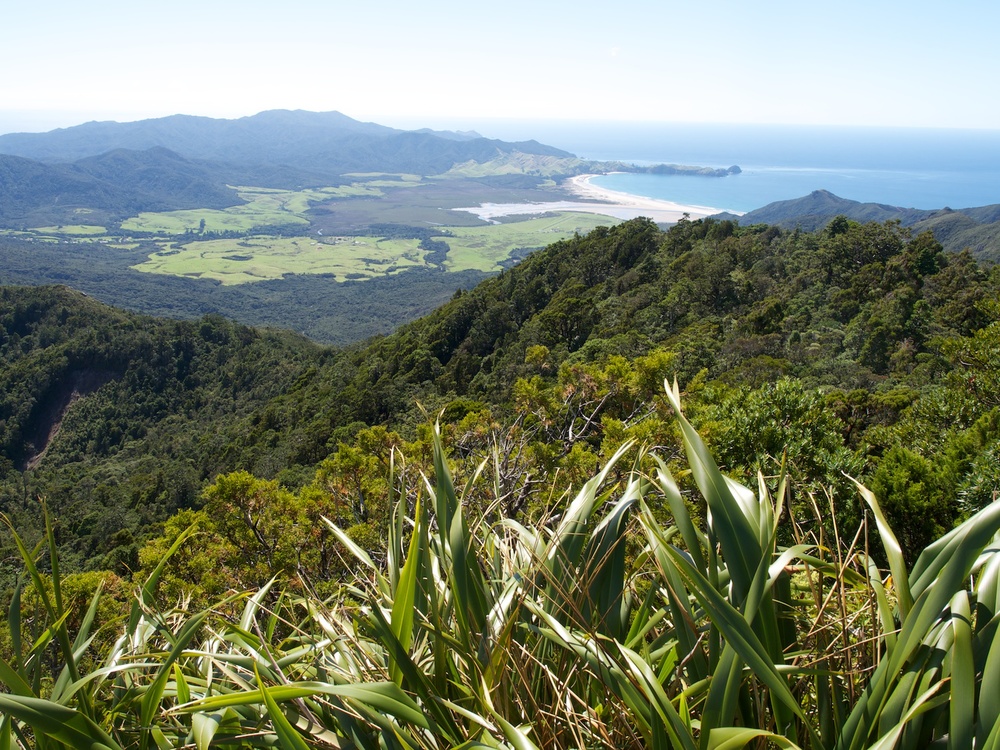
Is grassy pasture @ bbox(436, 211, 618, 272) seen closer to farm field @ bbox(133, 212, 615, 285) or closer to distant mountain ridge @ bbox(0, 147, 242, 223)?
farm field @ bbox(133, 212, 615, 285)

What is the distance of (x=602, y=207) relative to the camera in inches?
5290

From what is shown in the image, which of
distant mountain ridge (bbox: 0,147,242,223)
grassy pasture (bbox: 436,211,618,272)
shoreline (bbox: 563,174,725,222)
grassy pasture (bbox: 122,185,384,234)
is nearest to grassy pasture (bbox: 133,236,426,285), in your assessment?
grassy pasture (bbox: 436,211,618,272)

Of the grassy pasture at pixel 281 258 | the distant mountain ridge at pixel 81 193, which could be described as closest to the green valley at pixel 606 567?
the grassy pasture at pixel 281 258

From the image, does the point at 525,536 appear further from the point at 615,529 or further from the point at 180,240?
the point at 180,240

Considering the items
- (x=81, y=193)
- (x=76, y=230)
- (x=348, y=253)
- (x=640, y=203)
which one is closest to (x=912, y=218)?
(x=640, y=203)

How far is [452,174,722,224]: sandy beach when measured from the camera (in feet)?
318

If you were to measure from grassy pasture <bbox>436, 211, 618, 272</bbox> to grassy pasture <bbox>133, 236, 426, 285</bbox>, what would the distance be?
28.0 ft

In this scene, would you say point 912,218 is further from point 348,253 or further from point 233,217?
point 233,217

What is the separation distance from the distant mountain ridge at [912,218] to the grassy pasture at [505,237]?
27.5 metres

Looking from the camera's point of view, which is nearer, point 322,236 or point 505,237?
point 505,237

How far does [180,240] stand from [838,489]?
148898mm

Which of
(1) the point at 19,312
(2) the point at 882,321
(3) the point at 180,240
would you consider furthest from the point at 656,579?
(3) the point at 180,240

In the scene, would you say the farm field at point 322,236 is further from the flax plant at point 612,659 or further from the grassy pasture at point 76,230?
the flax plant at point 612,659

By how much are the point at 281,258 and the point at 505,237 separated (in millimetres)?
45085
